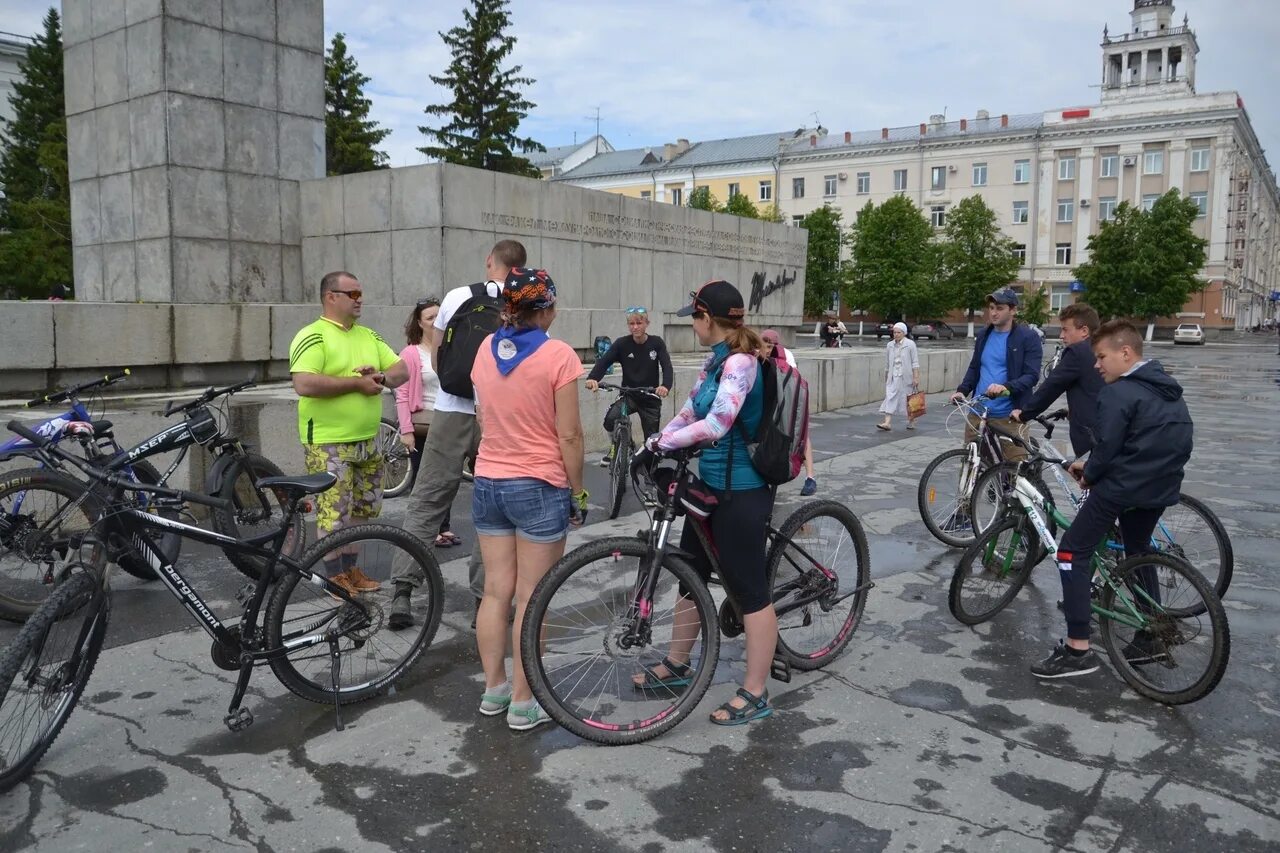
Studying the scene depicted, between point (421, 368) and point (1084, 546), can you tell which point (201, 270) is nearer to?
point (421, 368)

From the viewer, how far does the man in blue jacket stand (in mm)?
6973

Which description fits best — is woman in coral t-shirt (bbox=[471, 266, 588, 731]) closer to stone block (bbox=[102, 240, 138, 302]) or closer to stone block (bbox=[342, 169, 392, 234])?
stone block (bbox=[342, 169, 392, 234])

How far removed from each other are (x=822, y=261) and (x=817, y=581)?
70.1m

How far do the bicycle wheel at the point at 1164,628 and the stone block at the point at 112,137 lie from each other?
12282 millimetres

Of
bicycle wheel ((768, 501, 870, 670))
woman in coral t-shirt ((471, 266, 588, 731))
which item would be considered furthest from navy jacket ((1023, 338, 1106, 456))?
woman in coral t-shirt ((471, 266, 588, 731))

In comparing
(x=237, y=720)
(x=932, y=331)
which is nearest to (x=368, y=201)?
(x=237, y=720)

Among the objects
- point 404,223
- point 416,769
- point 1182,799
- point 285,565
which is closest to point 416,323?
point 285,565

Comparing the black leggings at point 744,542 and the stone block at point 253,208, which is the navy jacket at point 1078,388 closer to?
the black leggings at point 744,542

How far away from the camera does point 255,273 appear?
1313 centimetres

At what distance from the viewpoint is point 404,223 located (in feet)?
42.1

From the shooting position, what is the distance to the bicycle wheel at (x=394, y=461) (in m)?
8.62

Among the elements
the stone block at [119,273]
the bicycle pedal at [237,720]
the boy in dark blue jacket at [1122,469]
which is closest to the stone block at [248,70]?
the stone block at [119,273]

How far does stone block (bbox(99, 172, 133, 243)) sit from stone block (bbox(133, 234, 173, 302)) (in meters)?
0.29

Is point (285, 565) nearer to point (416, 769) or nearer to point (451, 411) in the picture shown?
point (416, 769)
